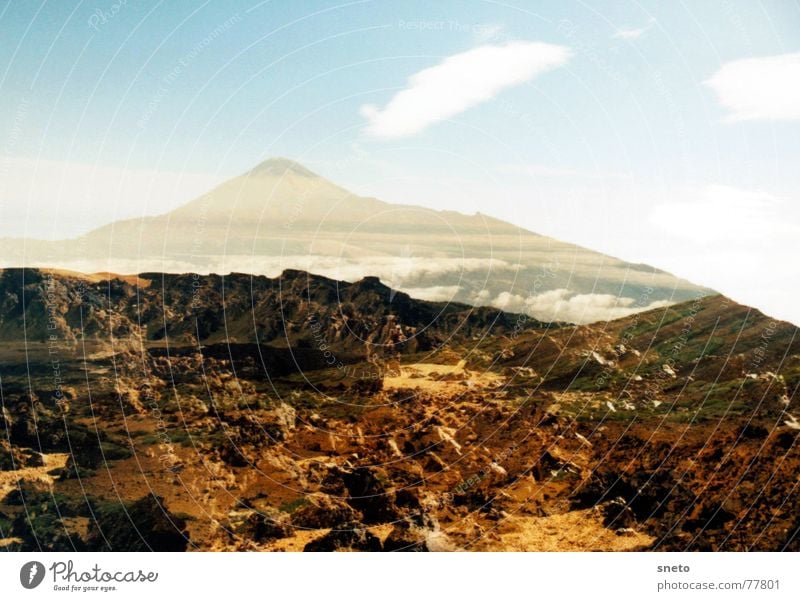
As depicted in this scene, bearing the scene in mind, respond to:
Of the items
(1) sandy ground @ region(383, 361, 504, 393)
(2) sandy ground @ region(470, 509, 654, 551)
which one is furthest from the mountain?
(2) sandy ground @ region(470, 509, 654, 551)

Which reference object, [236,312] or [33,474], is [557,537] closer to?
[236,312]

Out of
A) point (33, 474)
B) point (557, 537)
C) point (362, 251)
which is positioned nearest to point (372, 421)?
point (362, 251)

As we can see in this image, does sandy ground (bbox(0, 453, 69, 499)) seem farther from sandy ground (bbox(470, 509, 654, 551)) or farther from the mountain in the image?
sandy ground (bbox(470, 509, 654, 551))

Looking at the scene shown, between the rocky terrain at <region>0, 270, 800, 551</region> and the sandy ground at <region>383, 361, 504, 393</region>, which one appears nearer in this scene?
the rocky terrain at <region>0, 270, 800, 551</region>

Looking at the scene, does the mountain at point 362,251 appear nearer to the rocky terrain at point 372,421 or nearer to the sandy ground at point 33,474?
the rocky terrain at point 372,421
